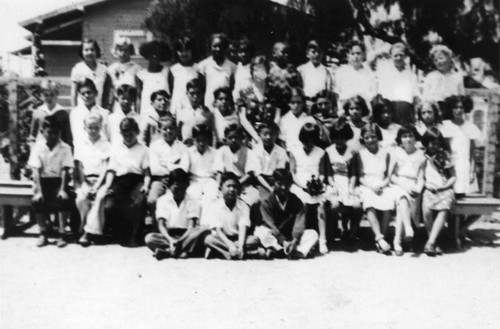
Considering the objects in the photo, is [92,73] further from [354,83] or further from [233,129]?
[354,83]

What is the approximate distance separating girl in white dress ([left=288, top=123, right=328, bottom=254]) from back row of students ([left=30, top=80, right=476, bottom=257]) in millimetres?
11

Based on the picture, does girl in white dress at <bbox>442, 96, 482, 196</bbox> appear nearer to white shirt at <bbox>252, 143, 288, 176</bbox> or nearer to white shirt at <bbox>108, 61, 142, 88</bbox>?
white shirt at <bbox>252, 143, 288, 176</bbox>

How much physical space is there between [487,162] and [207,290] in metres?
4.71

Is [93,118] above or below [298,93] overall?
below

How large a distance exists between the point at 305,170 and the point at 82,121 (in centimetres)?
251

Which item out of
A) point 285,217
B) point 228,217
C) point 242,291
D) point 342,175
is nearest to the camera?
point 242,291

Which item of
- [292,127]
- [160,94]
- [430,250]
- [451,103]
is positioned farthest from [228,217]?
[451,103]

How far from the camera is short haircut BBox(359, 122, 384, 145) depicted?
5.84 metres

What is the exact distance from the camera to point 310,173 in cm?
572

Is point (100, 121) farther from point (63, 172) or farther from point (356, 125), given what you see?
point (356, 125)

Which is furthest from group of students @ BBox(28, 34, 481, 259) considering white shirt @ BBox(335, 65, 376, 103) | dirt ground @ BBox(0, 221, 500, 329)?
dirt ground @ BBox(0, 221, 500, 329)

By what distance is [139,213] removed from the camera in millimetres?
5730

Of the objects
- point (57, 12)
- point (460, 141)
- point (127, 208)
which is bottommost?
point (127, 208)

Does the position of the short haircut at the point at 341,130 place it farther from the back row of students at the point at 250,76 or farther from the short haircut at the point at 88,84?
the short haircut at the point at 88,84
